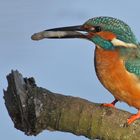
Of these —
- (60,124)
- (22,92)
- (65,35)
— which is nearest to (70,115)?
(60,124)

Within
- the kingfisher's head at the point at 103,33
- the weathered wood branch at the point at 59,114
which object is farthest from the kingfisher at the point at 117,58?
the weathered wood branch at the point at 59,114

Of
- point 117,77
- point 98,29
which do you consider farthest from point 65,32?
point 117,77

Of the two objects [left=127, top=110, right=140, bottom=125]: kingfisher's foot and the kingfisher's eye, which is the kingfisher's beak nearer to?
the kingfisher's eye

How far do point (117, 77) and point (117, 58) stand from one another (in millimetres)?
66

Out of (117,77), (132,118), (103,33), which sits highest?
(103,33)

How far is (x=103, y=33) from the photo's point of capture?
3.47 feet

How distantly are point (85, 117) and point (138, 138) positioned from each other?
0.16 metres

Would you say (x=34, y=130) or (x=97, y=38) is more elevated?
(x=97, y=38)

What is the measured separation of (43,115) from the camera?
2.99 ft

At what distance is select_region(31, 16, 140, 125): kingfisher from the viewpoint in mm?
1042

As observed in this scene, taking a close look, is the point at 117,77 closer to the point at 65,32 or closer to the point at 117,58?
the point at 117,58

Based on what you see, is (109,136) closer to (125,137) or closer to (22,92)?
(125,137)

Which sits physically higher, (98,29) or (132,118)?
(98,29)

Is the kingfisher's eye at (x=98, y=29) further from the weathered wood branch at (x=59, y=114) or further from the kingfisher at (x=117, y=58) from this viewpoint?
the weathered wood branch at (x=59, y=114)
